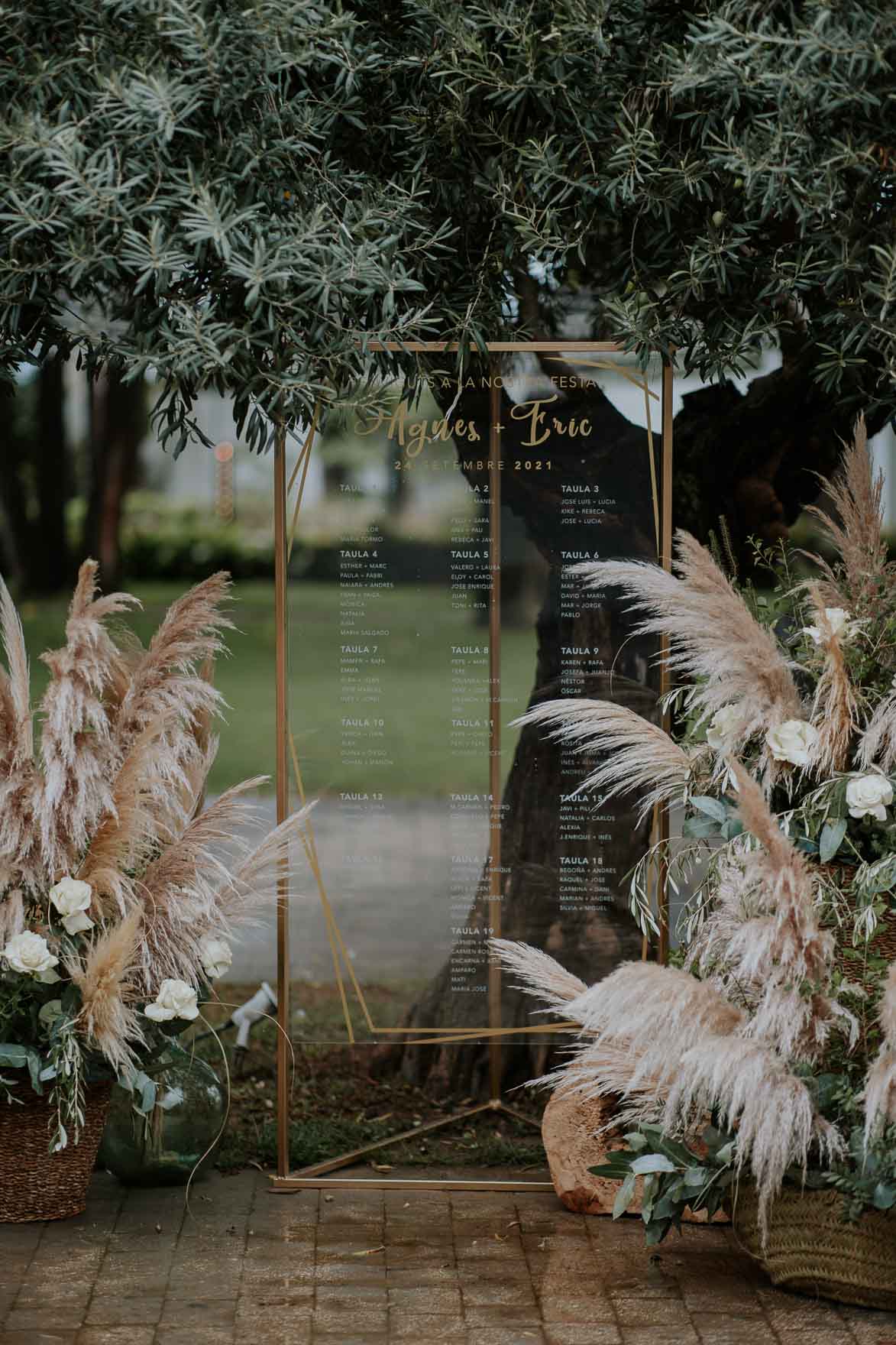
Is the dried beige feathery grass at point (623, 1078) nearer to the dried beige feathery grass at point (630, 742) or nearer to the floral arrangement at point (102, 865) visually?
the dried beige feathery grass at point (630, 742)

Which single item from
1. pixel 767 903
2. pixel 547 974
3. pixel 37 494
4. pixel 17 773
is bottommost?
pixel 547 974

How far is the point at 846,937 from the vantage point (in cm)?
318

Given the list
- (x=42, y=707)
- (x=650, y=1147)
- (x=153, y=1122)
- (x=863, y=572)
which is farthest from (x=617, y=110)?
(x=153, y=1122)

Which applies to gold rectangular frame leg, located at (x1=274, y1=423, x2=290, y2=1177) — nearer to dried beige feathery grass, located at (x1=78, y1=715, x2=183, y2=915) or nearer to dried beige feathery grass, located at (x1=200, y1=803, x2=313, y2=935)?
dried beige feathery grass, located at (x1=200, y1=803, x2=313, y2=935)

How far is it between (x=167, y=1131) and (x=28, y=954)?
0.71 metres

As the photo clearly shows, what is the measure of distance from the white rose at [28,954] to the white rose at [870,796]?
1.82m

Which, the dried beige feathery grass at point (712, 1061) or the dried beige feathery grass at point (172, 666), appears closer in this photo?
the dried beige feathery grass at point (712, 1061)

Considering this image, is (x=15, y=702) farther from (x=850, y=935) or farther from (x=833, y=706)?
(x=850, y=935)

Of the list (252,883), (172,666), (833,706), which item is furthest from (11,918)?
(833,706)

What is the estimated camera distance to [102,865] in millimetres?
3357

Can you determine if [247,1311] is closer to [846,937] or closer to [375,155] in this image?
[846,937]

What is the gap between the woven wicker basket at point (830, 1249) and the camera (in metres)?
2.97

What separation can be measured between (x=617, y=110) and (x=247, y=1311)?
2.80 m

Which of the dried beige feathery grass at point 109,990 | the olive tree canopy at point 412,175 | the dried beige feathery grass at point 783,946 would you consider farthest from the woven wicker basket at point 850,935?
the dried beige feathery grass at point 109,990
